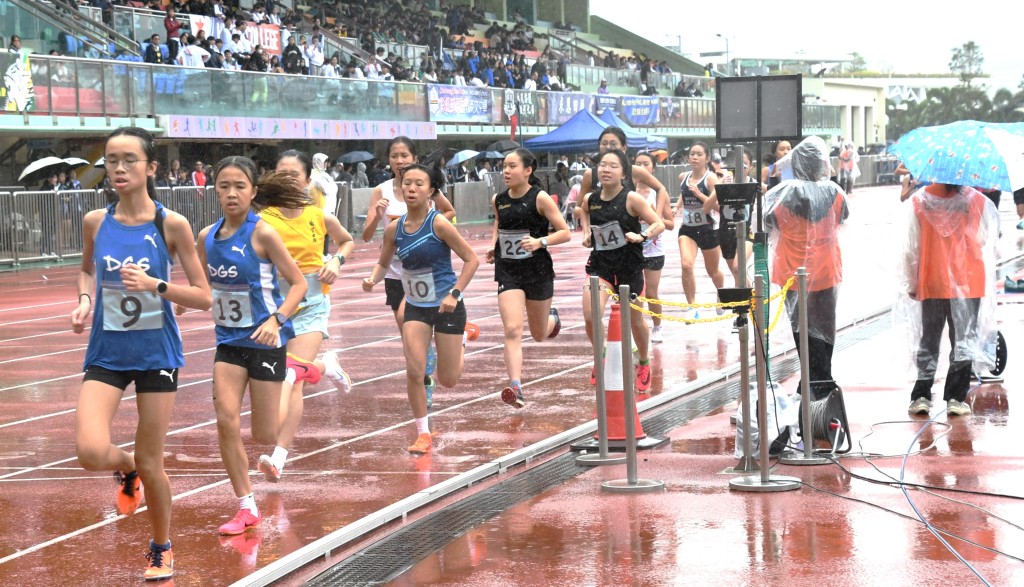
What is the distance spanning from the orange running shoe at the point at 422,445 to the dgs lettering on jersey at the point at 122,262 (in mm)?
3004

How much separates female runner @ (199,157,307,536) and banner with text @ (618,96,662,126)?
46566 millimetres

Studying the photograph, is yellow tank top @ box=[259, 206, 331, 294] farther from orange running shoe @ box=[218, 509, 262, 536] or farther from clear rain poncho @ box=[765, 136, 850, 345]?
clear rain poncho @ box=[765, 136, 850, 345]

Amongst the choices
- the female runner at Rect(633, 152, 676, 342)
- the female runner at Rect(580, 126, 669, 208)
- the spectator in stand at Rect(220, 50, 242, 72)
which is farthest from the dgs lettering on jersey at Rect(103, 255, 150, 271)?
the spectator in stand at Rect(220, 50, 242, 72)

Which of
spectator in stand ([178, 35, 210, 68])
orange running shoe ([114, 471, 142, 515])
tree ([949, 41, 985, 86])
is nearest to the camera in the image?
orange running shoe ([114, 471, 142, 515])

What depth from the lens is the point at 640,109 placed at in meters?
54.6

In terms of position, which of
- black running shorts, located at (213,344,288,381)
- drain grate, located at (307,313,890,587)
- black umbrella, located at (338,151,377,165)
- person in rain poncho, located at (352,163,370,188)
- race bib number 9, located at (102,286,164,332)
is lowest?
drain grate, located at (307,313,890,587)

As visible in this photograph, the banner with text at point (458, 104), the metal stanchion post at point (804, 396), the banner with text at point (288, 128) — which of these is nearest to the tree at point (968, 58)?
the banner with text at point (458, 104)

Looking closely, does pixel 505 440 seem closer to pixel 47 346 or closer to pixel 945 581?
pixel 945 581

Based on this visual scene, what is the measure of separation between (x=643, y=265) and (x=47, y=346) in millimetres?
7760

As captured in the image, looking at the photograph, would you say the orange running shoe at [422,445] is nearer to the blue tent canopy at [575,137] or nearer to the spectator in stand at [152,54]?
the spectator in stand at [152,54]

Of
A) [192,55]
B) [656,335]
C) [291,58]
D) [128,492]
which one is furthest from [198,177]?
[128,492]

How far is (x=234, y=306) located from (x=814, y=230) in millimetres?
4129

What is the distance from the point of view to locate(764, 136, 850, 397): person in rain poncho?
918cm

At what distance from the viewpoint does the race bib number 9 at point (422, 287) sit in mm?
9047
